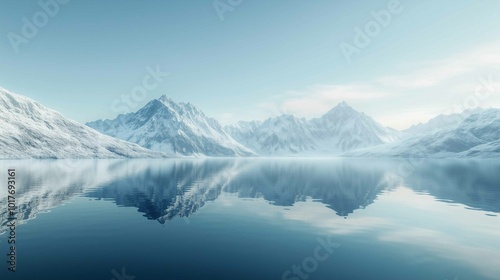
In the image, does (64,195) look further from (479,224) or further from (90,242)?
(479,224)

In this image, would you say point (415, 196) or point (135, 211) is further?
point (415, 196)

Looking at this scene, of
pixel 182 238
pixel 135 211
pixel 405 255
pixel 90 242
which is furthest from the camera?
pixel 135 211

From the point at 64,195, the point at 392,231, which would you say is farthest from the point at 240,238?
the point at 64,195

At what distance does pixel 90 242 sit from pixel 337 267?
2690cm

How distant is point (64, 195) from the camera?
208 ft

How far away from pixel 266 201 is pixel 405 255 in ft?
116

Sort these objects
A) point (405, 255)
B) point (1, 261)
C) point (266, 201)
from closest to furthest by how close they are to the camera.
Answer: point (1, 261), point (405, 255), point (266, 201)

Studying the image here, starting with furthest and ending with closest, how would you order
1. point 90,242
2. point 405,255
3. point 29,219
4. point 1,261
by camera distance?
point 29,219, point 90,242, point 405,255, point 1,261

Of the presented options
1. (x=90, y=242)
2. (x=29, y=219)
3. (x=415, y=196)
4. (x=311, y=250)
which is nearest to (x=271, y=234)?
(x=311, y=250)

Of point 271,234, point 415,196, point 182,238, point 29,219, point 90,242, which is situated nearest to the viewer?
point 90,242

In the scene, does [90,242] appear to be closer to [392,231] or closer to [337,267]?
[337,267]

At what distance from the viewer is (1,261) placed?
2575 cm

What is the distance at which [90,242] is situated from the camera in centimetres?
3231

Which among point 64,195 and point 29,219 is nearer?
point 29,219
